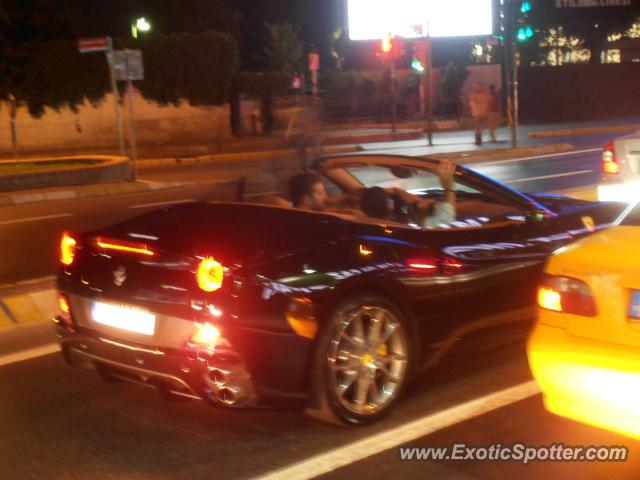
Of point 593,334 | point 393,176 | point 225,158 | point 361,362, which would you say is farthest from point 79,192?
point 593,334

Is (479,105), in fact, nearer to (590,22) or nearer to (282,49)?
(282,49)

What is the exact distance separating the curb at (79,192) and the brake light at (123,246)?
480 inches

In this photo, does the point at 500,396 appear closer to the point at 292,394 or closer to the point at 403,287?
the point at 403,287

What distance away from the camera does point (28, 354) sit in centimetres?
630

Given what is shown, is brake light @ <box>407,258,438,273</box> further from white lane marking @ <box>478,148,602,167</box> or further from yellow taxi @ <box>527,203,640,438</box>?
white lane marking @ <box>478,148,602,167</box>

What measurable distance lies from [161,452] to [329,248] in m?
1.33

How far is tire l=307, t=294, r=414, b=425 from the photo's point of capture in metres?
4.61

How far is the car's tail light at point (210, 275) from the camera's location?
439 cm

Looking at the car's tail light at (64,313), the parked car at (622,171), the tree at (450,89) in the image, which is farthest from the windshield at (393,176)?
the tree at (450,89)

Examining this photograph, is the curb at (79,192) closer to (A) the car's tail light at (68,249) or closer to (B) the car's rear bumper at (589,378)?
(A) the car's tail light at (68,249)

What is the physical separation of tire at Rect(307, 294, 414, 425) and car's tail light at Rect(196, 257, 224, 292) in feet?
1.96

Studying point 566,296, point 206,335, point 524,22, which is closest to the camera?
point 566,296

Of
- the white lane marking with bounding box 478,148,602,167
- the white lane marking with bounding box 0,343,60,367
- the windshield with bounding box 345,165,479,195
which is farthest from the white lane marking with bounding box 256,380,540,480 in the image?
the white lane marking with bounding box 478,148,602,167

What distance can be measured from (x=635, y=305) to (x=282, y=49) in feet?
124
